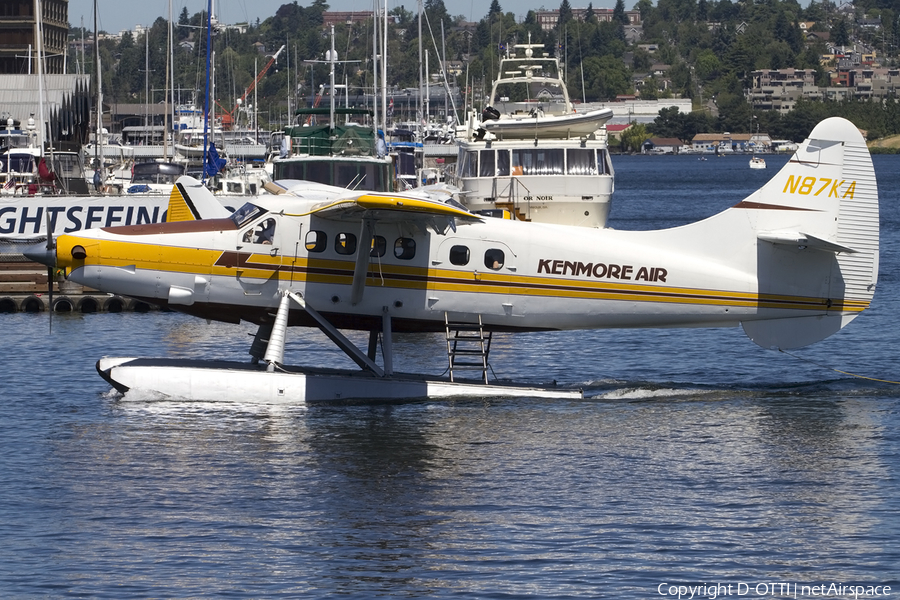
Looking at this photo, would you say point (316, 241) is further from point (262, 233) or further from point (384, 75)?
point (384, 75)

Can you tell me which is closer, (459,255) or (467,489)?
(467,489)

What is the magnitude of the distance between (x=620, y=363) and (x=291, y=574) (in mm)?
11357

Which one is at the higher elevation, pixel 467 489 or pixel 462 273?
pixel 462 273

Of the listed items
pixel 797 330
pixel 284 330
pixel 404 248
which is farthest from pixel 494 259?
pixel 797 330

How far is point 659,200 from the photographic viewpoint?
8531 centimetres

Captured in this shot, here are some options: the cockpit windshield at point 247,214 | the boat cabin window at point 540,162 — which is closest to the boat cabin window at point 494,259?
the cockpit windshield at point 247,214

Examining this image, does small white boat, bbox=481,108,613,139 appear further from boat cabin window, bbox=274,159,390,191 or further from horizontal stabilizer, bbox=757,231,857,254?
horizontal stabilizer, bbox=757,231,857,254

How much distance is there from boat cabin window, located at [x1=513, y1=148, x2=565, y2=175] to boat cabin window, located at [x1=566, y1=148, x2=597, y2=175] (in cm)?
19

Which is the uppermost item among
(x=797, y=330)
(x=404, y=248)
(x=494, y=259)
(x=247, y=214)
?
(x=247, y=214)

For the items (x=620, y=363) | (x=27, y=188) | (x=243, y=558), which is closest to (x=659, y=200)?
(x=27, y=188)

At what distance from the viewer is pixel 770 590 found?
1056 cm

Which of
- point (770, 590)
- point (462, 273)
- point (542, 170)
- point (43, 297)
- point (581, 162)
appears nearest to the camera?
point (770, 590)

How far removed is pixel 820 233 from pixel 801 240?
0.40m

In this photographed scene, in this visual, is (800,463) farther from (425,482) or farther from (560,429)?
(425,482)
